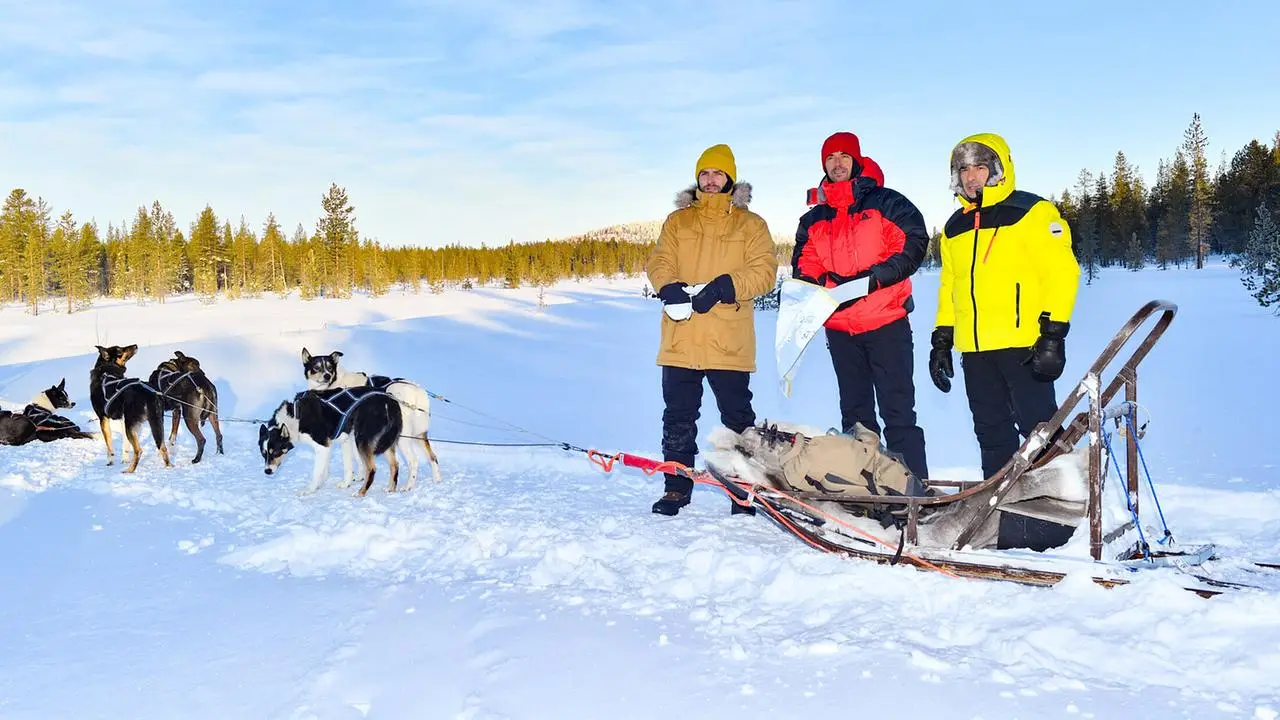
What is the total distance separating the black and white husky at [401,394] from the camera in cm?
597

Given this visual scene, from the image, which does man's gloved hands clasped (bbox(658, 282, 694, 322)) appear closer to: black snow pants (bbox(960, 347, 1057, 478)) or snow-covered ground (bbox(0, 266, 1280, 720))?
snow-covered ground (bbox(0, 266, 1280, 720))

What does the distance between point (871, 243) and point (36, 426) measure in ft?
27.9

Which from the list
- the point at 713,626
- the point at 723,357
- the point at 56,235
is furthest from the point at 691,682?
the point at 56,235

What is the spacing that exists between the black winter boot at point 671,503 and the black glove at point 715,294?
1189 mm

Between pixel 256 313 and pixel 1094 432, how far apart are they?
41890 millimetres

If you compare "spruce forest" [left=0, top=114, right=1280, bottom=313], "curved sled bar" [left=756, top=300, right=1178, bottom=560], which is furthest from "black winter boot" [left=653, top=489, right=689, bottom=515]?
"spruce forest" [left=0, top=114, right=1280, bottom=313]

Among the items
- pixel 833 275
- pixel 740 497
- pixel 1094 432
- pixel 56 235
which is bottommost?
pixel 740 497

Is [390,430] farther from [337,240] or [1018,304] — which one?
[337,240]

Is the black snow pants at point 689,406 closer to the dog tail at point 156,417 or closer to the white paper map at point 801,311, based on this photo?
the white paper map at point 801,311

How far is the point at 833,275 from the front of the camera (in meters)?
4.45

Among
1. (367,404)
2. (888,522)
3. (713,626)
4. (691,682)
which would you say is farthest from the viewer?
(367,404)

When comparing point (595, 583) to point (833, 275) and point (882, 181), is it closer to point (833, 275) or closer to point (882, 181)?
point (833, 275)

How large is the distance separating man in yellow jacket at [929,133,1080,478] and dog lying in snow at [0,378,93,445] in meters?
8.73

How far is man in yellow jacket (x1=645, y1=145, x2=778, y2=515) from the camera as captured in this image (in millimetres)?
4645
